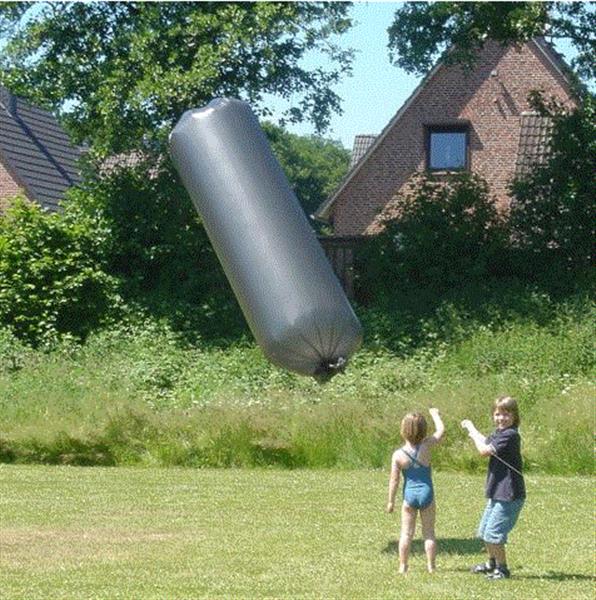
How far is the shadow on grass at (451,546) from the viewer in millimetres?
12742

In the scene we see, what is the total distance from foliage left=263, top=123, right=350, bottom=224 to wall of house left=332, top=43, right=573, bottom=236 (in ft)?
141

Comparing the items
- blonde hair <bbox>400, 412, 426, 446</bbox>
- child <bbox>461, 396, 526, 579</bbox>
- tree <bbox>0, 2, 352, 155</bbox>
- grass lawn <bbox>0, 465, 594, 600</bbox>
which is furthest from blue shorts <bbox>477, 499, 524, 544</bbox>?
tree <bbox>0, 2, 352, 155</bbox>

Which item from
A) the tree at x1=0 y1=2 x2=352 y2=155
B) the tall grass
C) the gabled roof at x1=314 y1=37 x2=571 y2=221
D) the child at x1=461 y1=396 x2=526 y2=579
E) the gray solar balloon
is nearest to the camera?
the child at x1=461 y1=396 x2=526 y2=579

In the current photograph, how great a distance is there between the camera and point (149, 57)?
29703 millimetres

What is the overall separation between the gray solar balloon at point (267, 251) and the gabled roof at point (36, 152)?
28.7 metres

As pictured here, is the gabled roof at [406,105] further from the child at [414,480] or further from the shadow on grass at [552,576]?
the child at [414,480]

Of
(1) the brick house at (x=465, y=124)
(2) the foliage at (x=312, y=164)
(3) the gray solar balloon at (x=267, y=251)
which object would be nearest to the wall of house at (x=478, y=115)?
(1) the brick house at (x=465, y=124)

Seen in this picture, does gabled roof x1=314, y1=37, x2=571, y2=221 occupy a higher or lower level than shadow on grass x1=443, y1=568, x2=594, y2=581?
higher

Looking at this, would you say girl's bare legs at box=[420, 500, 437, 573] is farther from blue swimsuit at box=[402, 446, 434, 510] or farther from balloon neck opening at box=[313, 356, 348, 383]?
balloon neck opening at box=[313, 356, 348, 383]

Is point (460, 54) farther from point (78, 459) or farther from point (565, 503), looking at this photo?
point (565, 503)

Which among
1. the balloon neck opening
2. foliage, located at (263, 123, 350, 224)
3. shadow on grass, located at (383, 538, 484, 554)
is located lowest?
shadow on grass, located at (383, 538, 484, 554)

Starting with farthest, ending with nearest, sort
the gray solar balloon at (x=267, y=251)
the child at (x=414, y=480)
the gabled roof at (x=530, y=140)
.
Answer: the gabled roof at (x=530, y=140) < the gray solar balloon at (x=267, y=251) < the child at (x=414, y=480)

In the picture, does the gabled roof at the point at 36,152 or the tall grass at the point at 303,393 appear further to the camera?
the gabled roof at the point at 36,152

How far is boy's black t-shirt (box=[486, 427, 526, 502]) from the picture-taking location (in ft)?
35.6
